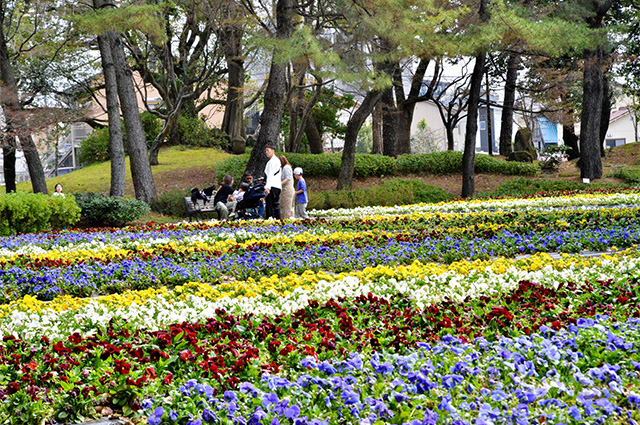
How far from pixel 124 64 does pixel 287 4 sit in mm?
4432

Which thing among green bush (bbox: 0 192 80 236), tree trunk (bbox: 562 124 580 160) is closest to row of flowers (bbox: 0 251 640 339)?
green bush (bbox: 0 192 80 236)

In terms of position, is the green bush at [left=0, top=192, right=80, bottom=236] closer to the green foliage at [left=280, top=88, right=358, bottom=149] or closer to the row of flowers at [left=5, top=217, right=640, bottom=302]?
the row of flowers at [left=5, top=217, right=640, bottom=302]

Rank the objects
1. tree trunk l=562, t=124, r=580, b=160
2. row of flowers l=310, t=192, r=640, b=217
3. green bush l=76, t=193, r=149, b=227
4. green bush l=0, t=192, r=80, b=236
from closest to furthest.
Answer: green bush l=0, t=192, r=80, b=236 < row of flowers l=310, t=192, r=640, b=217 < green bush l=76, t=193, r=149, b=227 < tree trunk l=562, t=124, r=580, b=160

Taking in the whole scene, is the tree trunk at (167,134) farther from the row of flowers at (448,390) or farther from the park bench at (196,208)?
the row of flowers at (448,390)

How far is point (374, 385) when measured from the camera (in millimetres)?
2834

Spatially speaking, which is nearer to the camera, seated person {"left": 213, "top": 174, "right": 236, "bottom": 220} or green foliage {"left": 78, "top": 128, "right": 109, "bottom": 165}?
seated person {"left": 213, "top": 174, "right": 236, "bottom": 220}

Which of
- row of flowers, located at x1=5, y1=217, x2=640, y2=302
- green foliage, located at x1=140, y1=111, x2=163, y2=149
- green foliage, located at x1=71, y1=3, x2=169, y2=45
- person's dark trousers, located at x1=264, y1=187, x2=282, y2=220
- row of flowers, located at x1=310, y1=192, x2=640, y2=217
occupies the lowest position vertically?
row of flowers, located at x1=310, y1=192, x2=640, y2=217

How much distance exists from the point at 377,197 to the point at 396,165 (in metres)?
5.21

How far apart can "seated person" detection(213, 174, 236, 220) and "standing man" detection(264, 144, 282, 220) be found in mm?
1613

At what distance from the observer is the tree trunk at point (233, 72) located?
67.6 ft

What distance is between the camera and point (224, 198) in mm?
13734

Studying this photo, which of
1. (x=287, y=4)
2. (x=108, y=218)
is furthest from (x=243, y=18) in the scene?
(x=108, y=218)

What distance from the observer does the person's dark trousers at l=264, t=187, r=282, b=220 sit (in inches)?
465

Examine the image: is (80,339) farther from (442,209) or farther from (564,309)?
(442,209)
